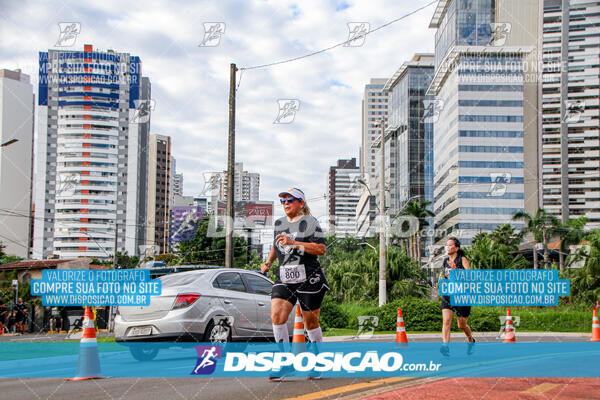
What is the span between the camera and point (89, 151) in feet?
540

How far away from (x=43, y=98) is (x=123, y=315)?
168896 millimetres

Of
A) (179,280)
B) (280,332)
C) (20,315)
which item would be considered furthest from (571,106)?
(280,332)

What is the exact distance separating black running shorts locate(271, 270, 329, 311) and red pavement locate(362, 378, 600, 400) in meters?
1.16

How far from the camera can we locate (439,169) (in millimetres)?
129875

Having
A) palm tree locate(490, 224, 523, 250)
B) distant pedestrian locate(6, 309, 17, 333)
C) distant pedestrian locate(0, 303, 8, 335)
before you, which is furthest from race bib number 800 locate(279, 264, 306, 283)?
palm tree locate(490, 224, 523, 250)

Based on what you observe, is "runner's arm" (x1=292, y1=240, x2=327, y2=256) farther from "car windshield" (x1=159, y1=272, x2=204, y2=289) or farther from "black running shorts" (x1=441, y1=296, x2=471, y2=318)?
"car windshield" (x1=159, y1=272, x2=204, y2=289)

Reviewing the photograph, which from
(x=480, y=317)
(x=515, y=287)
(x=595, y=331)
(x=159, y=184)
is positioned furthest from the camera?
(x=159, y=184)

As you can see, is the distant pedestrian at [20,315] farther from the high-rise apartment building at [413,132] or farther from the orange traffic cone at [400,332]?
the high-rise apartment building at [413,132]

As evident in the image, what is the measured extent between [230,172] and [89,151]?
155 m

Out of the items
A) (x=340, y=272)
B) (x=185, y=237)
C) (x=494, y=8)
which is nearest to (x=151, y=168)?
(x=494, y=8)

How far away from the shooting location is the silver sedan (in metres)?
9.12

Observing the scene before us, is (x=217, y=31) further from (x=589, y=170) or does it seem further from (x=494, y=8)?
(x=589, y=170)

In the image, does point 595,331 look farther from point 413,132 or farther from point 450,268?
point 413,132

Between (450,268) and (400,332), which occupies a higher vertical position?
(450,268)
